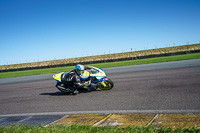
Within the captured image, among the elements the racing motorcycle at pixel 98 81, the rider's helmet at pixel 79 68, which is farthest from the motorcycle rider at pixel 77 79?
the racing motorcycle at pixel 98 81

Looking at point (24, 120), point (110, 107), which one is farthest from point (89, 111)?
point (24, 120)

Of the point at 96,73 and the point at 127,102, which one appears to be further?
the point at 96,73

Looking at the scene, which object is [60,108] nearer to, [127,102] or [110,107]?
[110,107]

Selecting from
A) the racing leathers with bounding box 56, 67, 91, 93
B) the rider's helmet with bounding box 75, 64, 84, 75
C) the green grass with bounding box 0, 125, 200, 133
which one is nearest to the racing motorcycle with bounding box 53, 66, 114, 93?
the racing leathers with bounding box 56, 67, 91, 93

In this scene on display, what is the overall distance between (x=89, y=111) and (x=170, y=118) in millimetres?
2382

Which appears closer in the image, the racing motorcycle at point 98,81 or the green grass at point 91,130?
the green grass at point 91,130

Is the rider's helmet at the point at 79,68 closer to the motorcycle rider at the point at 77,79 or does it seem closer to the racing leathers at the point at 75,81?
the motorcycle rider at the point at 77,79

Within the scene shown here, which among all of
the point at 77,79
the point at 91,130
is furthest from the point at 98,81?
the point at 91,130

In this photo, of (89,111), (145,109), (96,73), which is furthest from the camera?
(96,73)

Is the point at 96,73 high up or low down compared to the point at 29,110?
up

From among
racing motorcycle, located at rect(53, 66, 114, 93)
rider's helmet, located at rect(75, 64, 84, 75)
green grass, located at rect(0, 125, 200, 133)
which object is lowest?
green grass, located at rect(0, 125, 200, 133)

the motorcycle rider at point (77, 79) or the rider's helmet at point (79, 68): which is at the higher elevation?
the rider's helmet at point (79, 68)

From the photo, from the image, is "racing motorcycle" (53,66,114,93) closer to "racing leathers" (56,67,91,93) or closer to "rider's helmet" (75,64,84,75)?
"racing leathers" (56,67,91,93)

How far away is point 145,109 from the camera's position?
201 inches
